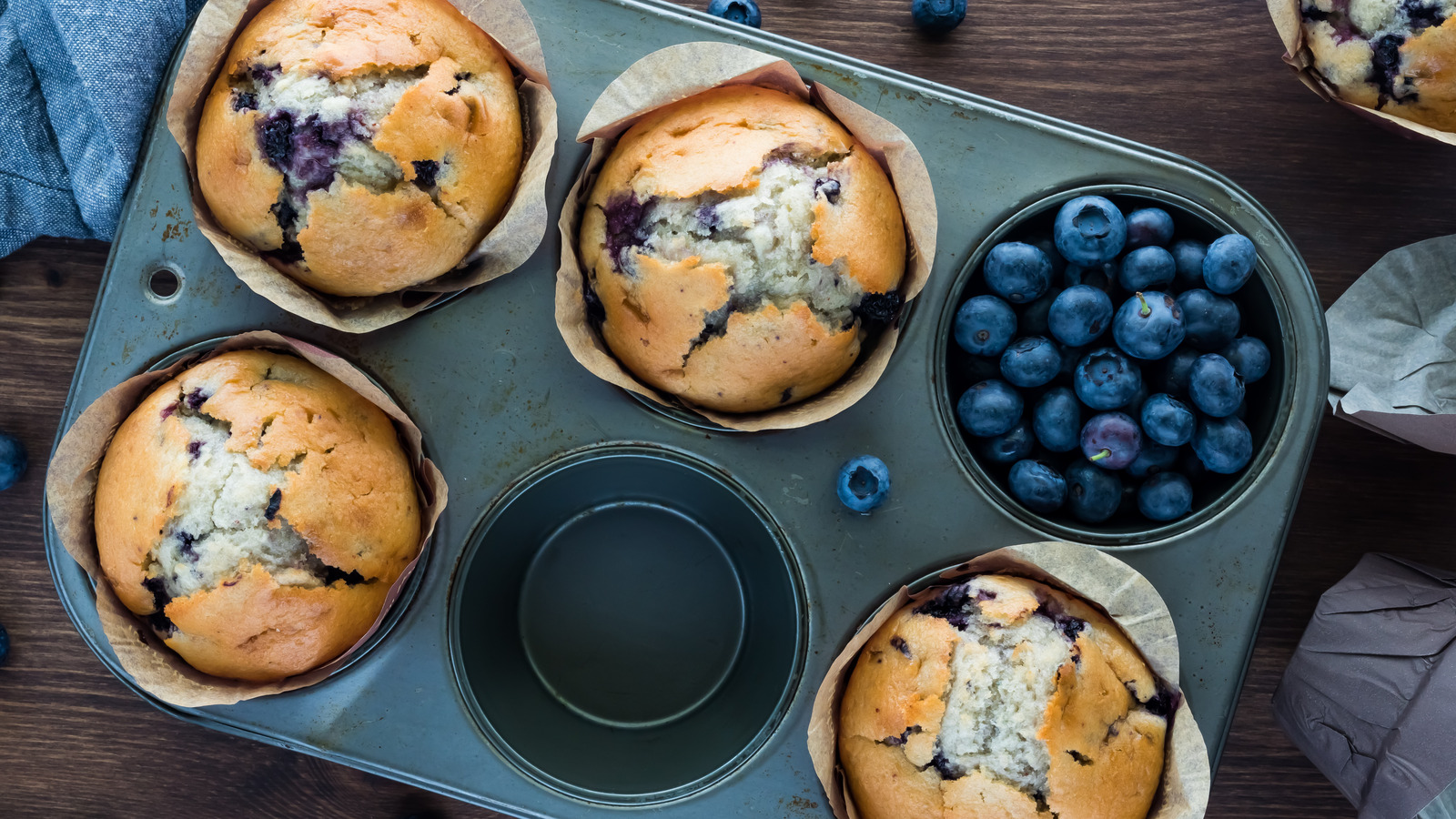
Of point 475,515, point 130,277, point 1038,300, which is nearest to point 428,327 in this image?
point 475,515

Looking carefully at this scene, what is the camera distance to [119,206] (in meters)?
1.75

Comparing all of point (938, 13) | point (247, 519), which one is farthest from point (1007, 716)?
point (938, 13)

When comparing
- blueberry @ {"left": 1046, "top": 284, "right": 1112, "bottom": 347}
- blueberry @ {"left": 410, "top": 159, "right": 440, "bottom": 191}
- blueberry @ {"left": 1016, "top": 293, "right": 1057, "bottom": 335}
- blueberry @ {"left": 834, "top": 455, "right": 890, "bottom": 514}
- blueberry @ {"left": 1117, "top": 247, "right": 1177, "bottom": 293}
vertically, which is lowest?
blueberry @ {"left": 834, "top": 455, "right": 890, "bottom": 514}

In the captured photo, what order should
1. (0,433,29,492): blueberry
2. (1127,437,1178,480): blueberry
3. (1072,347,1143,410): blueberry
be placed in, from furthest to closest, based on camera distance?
(0,433,29,492): blueberry, (1127,437,1178,480): blueberry, (1072,347,1143,410): blueberry

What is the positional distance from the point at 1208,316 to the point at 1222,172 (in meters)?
0.59

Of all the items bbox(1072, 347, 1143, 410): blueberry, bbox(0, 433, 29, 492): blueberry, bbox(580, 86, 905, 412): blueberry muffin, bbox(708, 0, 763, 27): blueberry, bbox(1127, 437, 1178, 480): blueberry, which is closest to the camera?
bbox(580, 86, 905, 412): blueberry muffin

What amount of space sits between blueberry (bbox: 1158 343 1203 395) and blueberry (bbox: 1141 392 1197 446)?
6cm

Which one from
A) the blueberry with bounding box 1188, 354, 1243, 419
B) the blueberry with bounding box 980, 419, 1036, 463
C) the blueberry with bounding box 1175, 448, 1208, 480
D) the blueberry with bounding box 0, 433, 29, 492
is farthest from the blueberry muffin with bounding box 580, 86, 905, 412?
the blueberry with bounding box 0, 433, 29, 492

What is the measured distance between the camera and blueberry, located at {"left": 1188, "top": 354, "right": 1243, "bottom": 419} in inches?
59.1

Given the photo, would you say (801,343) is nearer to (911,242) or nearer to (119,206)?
(911,242)

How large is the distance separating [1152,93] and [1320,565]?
111 centimetres

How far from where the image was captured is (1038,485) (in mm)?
1562

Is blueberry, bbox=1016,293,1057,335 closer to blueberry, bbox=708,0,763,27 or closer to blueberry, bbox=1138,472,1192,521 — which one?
blueberry, bbox=1138,472,1192,521

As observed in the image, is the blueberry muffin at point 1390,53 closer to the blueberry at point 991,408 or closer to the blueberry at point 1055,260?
the blueberry at point 1055,260
